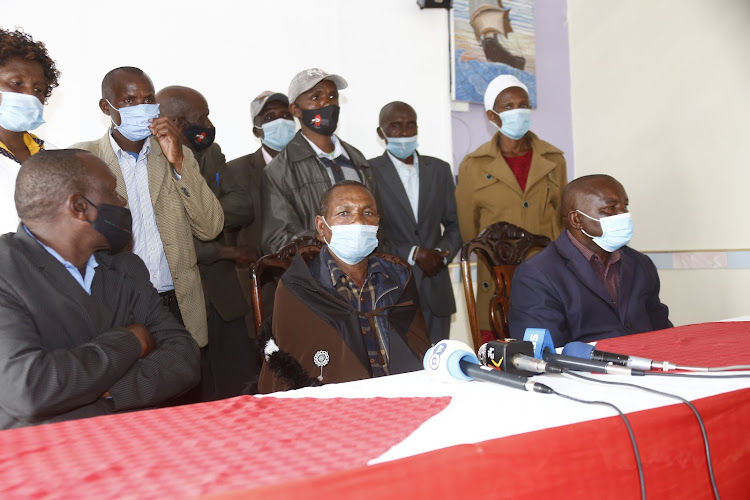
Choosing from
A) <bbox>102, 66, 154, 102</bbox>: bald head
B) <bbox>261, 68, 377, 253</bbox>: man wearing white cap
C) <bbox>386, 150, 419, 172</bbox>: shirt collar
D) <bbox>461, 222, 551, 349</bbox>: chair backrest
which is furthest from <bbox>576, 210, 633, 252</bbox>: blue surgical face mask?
<bbox>102, 66, 154, 102</bbox>: bald head

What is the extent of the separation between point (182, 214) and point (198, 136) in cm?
65

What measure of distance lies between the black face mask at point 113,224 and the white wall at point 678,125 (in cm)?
366

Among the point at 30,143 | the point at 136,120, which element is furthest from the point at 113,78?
the point at 30,143

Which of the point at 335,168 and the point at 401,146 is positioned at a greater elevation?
the point at 401,146

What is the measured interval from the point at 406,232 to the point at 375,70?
1.57m

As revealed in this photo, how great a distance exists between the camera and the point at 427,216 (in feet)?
11.6

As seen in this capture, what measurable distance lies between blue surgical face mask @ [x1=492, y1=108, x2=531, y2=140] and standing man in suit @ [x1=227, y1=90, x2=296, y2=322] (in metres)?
1.24

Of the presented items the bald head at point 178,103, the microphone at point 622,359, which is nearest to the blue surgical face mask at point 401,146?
the bald head at point 178,103

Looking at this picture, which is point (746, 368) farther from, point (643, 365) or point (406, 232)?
point (406, 232)

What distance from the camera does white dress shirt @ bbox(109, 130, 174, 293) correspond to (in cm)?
262

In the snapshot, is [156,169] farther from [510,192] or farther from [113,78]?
[510,192]

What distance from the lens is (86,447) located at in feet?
3.00

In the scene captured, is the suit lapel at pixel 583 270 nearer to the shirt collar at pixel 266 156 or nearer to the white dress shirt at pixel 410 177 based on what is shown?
the white dress shirt at pixel 410 177

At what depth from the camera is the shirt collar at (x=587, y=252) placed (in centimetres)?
246
